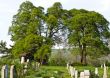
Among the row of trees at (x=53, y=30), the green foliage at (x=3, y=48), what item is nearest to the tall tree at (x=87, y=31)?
the row of trees at (x=53, y=30)

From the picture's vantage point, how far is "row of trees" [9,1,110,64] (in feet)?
253

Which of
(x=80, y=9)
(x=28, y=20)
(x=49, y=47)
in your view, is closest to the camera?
(x=49, y=47)

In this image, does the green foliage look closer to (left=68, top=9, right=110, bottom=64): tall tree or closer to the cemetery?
the cemetery

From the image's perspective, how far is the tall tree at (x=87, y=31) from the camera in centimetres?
7800

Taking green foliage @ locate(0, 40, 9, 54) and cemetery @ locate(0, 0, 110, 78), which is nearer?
cemetery @ locate(0, 0, 110, 78)

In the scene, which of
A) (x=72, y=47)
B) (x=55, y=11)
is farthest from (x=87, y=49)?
(x=55, y=11)

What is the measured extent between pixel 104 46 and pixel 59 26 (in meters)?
8.65

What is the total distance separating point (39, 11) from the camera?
8156 centimetres

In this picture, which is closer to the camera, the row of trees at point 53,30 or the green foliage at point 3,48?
the row of trees at point 53,30

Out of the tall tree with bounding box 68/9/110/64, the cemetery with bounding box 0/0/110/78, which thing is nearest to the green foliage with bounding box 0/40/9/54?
the cemetery with bounding box 0/0/110/78

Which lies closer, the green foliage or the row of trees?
the row of trees

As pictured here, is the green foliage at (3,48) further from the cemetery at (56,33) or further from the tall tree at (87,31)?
the tall tree at (87,31)

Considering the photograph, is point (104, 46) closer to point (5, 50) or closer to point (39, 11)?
point (39, 11)

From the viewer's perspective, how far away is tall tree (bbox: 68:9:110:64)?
256 feet
